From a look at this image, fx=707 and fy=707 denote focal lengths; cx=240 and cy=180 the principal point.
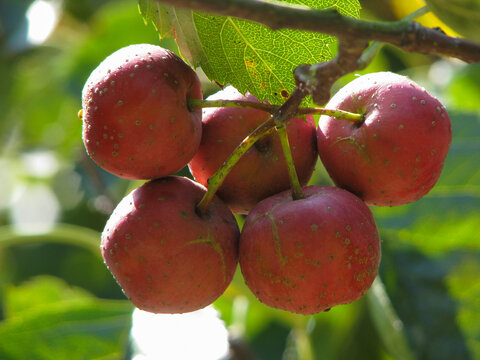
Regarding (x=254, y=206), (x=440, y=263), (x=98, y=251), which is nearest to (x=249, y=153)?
(x=254, y=206)

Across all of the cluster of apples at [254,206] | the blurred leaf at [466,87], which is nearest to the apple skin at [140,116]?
the cluster of apples at [254,206]

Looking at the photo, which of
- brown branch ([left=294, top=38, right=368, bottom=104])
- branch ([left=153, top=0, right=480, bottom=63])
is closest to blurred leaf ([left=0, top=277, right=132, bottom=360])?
brown branch ([left=294, top=38, right=368, bottom=104])

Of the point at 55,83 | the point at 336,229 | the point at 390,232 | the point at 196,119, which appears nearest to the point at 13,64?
the point at 55,83

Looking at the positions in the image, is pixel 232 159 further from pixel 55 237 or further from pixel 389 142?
pixel 55 237

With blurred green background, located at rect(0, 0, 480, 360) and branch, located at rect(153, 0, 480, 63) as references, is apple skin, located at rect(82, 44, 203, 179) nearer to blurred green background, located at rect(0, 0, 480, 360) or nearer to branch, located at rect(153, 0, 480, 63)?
branch, located at rect(153, 0, 480, 63)

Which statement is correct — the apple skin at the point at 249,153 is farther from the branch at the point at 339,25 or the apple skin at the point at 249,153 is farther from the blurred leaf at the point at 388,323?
the blurred leaf at the point at 388,323

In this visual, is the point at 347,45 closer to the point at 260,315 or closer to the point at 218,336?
the point at 218,336

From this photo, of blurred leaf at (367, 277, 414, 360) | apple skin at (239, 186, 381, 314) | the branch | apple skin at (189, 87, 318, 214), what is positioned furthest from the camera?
blurred leaf at (367, 277, 414, 360)
